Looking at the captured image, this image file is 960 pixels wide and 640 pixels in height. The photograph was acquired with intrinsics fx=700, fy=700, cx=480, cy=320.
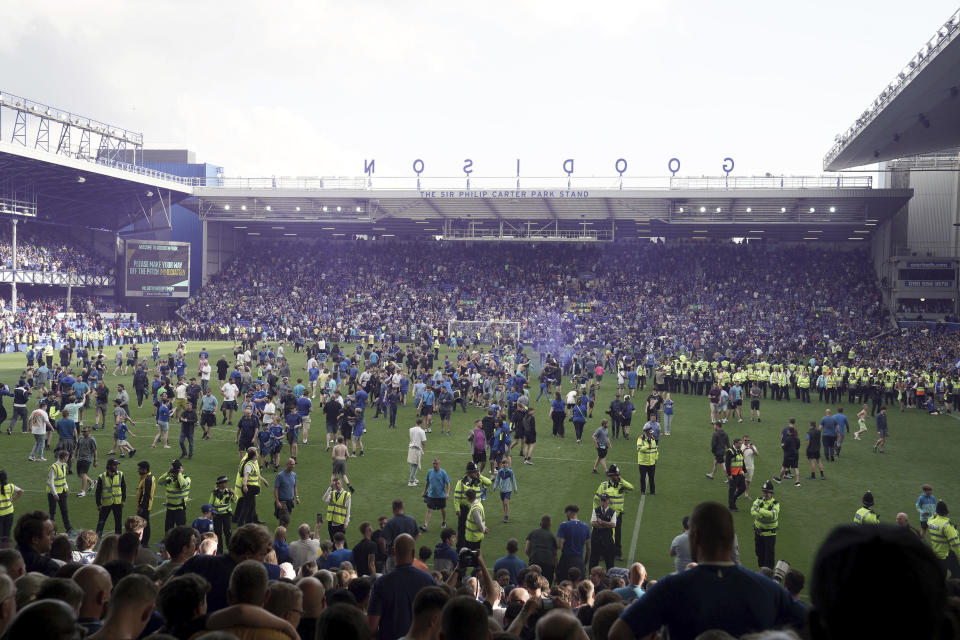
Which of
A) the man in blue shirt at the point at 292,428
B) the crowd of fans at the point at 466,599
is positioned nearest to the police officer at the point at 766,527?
the crowd of fans at the point at 466,599

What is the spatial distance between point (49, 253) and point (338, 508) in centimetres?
5252

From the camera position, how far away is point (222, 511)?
12070mm

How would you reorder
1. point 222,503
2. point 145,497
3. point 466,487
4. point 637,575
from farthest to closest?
1. point 466,487
2. point 145,497
3. point 222,503
4. point 637,575

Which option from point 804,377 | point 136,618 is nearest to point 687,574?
point 136,618

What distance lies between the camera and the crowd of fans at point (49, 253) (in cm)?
5088

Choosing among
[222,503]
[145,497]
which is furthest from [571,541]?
[145,497]

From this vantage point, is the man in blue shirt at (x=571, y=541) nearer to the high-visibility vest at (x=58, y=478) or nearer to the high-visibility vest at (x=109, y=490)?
the high-visibility vest at (x=109, y=490)

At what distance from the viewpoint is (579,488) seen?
1655 cm

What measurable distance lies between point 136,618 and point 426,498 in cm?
1037

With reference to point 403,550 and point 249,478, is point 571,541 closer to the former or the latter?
point 403,550

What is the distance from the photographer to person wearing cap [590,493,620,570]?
11.5 metres

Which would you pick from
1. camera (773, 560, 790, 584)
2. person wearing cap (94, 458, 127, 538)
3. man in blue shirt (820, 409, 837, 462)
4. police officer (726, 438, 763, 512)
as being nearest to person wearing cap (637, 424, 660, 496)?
police officer (726, 438, 763, 512)

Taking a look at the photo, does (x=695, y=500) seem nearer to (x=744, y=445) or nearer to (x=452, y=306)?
(x=744, y=445)

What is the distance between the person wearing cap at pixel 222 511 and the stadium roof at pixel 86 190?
128ft
